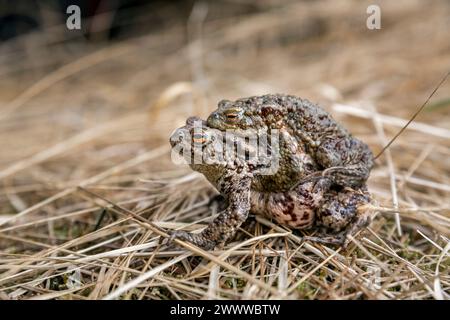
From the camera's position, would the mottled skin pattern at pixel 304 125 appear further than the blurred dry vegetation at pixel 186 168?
Yes

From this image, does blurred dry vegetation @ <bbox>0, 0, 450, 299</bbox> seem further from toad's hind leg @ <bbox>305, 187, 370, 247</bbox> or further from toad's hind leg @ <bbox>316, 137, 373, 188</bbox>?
toad's hind leg @ <bbox>316, 137, 373, 188</bbox>

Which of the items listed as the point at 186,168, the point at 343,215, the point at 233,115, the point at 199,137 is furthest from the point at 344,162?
the point at 186,168

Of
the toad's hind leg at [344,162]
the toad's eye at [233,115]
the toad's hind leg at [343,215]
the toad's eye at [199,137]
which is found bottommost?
the toad's hind leg at [343,215]

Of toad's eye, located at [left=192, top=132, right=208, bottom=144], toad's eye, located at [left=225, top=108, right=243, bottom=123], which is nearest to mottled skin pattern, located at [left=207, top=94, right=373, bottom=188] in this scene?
toad's eye, located at [left=225, top=108, right=243, bottom=123]

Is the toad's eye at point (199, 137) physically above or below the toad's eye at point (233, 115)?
below

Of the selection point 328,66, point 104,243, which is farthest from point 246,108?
point 328,66

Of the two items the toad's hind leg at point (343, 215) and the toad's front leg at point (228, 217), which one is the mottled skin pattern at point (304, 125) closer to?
the toad's hind leg at point (343, 215)

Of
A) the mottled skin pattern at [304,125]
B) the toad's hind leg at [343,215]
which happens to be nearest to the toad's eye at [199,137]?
the mottled skin pattern at [304,125]
